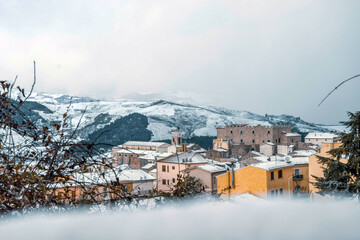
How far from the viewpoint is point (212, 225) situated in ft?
1.03

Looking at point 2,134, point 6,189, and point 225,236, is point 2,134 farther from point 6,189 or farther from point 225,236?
point 225,236

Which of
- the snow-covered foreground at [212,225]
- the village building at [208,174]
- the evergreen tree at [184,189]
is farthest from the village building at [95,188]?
the village building at [208,174]

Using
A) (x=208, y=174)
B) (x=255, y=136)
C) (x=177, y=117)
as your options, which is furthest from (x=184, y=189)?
(x=177, y=117)

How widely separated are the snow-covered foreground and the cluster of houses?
0.25m

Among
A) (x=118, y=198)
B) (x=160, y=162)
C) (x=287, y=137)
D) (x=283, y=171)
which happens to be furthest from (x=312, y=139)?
(x=118, y=198)

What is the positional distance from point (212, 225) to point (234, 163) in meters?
16.7

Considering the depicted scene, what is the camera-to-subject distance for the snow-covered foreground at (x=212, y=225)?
0.30 meters

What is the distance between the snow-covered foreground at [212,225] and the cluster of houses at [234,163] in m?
0.25

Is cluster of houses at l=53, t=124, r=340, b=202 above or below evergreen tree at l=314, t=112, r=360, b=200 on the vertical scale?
below

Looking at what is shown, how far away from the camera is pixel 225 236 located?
0.30 metres

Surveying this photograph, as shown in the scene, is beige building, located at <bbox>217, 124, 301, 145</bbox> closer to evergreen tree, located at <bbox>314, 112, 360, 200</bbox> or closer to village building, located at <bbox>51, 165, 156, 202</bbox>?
evergreen tree, located at <bbox>314, 112, 360, 200</bbox>

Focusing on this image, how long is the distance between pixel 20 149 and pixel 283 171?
8388 millimetres

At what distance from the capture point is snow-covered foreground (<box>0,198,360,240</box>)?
0.30 m

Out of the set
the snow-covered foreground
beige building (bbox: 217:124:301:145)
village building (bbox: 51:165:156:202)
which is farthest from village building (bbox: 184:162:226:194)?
beige building (bbox: 217:124:301:145)
